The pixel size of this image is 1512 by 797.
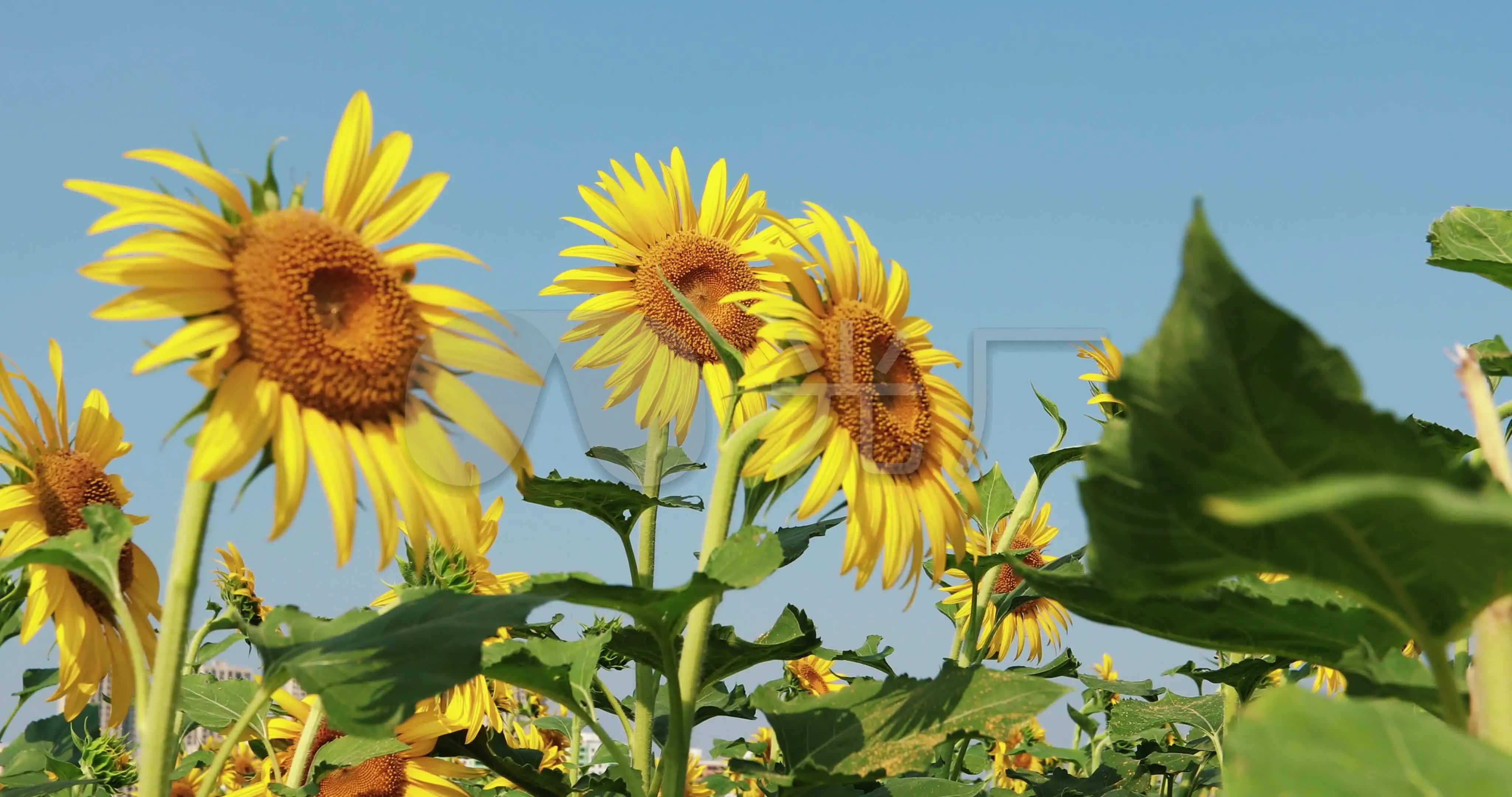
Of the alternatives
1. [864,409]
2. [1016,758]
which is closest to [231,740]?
[864,409]

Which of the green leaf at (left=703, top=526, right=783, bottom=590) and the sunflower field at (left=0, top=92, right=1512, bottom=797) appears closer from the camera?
the sunflower field at (left=0, top=92, right=1512, bottom=797)

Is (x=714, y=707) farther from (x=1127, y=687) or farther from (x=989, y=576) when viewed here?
(x=1127, y=687)

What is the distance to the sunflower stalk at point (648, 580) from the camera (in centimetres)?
286

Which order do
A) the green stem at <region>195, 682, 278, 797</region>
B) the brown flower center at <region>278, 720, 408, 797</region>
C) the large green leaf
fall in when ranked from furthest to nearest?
the brown flower center at <region>278, 720, 408, 797</region> < the green stem at <region>195, 682, 278, 797</region> < the large green leaf

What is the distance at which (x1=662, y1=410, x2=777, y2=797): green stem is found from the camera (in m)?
2.26

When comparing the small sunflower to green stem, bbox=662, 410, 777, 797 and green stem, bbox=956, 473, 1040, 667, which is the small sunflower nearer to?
green stem, bbox=956, 473, 1040, 667

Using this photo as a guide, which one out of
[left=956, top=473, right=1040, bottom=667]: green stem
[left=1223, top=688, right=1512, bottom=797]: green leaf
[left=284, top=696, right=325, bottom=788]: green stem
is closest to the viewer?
[left=1223, top=688, right=1512, bottom=797]: green leaf

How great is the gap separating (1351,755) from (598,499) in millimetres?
2128

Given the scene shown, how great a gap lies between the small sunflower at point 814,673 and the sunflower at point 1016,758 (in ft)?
3.14

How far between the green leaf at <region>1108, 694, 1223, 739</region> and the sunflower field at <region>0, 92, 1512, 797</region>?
1.46 ft

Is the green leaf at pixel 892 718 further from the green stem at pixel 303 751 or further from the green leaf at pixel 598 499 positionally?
the green stem at pixel 303 751

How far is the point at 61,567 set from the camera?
7.00 feet

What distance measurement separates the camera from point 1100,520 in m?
1.13

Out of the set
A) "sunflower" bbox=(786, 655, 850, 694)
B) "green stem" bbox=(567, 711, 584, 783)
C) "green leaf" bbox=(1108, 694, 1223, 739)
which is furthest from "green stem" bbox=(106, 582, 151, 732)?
"sunflower" bbox=(786, 655, 850, 694)
